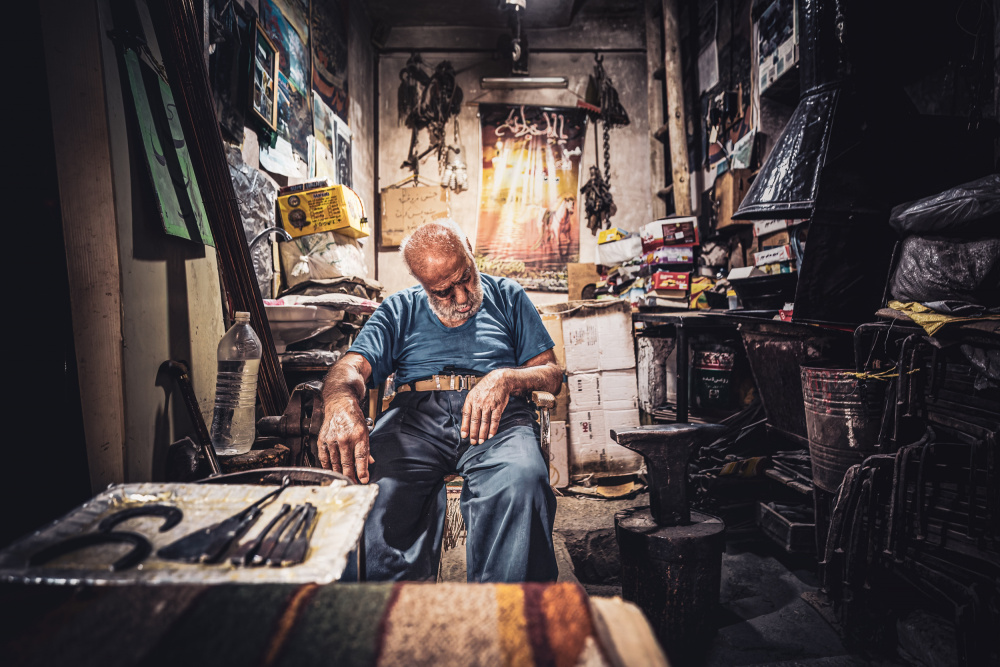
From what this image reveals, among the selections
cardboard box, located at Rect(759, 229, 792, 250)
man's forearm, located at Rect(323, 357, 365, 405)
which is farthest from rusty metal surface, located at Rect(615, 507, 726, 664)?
cardboard box, located at Rect(759, 229, 792, 250)

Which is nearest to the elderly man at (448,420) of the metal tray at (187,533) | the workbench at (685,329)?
the metal tray at (187,533)

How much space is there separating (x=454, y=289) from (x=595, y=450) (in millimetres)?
2398

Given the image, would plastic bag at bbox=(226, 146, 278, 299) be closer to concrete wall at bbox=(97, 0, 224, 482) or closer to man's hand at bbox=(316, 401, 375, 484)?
concrete wall at bbox=(97, 0, 224, 482)

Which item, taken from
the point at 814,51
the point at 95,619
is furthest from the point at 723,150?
the point at 95,619

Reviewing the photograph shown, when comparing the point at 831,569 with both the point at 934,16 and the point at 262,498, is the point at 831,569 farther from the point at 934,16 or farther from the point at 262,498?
the point at 934,16

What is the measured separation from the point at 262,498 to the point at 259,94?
2965mm

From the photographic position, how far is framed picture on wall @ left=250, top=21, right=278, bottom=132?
2811 mm

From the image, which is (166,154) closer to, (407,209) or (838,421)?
(838,421)

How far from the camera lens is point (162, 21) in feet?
5.53

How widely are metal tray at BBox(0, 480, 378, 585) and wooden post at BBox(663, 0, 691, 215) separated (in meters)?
5.01

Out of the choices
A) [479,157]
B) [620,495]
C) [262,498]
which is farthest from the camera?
[479,157]

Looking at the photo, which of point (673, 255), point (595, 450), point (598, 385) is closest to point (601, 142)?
point (673, 255)

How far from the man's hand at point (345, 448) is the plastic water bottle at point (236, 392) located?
43 cm

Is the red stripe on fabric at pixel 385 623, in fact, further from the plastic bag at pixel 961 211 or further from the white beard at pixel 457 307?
the plastic bag at pixel 961 211
